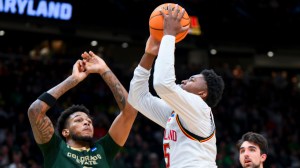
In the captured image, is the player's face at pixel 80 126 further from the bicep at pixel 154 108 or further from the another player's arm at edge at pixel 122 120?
the bicep at pixel 154 108

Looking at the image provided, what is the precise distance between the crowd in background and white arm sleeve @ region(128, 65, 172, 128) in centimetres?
656

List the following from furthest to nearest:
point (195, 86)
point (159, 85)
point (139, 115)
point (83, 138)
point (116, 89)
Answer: point (139, 115) < point (116, 89) < point (83, 138) < point (195, 86) < point (159, 85)

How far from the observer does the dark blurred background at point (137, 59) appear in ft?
41.2

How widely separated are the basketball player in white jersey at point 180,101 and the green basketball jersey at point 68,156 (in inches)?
29.5

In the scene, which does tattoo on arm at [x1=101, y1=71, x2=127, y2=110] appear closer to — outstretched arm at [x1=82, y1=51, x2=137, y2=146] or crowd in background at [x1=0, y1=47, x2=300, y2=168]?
outstretched arm at [x1=82, y1=51, x2=137, y2=146]

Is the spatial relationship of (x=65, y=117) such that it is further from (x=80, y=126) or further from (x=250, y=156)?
(x=250, y=156)

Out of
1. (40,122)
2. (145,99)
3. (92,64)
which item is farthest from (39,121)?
(145,99)

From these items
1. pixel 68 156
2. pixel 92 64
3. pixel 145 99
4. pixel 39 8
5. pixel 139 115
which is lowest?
pixel 139 115

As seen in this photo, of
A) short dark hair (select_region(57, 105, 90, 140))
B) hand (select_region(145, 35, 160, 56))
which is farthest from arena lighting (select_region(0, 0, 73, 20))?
hand (select_region(145, 35, 160, 56))

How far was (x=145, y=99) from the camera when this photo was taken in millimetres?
4254

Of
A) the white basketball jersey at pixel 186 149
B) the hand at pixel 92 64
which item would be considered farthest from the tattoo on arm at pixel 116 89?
the white basketball jersey at pixel 186 149

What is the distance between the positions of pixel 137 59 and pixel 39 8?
587 centimetres

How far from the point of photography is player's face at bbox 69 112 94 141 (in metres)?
4.79

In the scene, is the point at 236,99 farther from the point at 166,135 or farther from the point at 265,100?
the point at 166,135
